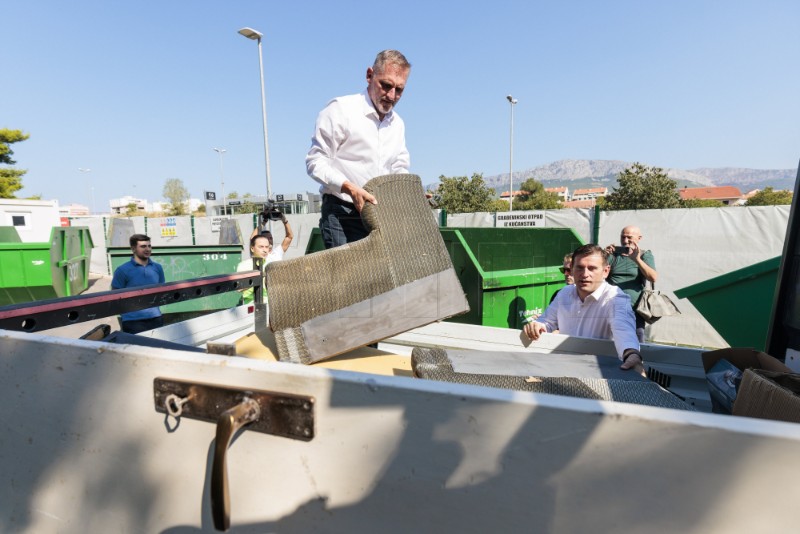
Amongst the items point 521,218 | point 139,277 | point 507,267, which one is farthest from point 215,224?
point 507,267

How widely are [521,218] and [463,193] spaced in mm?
28349

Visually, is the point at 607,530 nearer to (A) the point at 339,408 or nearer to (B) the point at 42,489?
(A) the point at 339,408

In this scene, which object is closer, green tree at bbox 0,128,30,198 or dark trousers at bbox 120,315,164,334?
dark trousers at bbox 120,315,164,334

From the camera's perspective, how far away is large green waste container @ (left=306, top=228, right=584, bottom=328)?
13.5ft

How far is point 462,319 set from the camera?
435 cm

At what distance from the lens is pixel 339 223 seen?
2264mm

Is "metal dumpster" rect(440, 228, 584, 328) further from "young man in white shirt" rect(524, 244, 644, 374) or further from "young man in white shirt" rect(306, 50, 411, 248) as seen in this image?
"young man in white shirt" rect(306, 50, 411, 248)

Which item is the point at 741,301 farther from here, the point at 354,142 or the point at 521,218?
the point at 521,218

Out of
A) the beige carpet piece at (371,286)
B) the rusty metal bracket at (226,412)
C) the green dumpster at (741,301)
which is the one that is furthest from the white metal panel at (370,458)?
the green dumpster at (741,301)

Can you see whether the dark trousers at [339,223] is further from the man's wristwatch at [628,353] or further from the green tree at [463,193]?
the green tree at [463,193]

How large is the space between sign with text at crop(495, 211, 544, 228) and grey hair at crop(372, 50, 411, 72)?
7945 mm

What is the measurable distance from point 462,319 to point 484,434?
3.66 metres

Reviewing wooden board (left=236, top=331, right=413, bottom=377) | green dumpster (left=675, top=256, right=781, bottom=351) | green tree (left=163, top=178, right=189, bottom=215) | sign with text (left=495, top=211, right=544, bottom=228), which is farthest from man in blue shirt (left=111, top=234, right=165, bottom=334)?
green tree (left=163, top=178, right=189, bottom=215)

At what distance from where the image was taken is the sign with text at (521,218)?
388 inches
